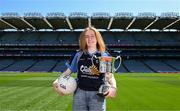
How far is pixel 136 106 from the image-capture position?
1627 centimetres

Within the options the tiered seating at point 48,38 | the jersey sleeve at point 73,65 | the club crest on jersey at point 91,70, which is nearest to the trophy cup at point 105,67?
the club crest on jersey at point 91,70

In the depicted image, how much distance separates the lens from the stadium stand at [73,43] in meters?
91.6

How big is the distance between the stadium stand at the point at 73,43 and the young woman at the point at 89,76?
271 feet

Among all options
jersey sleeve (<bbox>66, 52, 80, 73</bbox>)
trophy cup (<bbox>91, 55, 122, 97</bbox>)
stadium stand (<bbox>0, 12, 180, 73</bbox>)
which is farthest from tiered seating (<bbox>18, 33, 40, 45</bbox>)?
trophy cup (<bbox>91, 55, 122, 97</bbox>)

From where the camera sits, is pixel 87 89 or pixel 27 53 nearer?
pixel 87 89

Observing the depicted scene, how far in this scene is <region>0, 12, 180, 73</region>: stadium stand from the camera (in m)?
91.6

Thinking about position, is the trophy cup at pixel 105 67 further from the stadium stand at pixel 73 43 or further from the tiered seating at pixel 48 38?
the tiered seating at pixel 48 38

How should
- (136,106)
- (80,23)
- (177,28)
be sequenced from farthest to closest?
(177,28)
(80,23)
(136,106)

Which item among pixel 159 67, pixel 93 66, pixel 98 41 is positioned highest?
pixel 98 41

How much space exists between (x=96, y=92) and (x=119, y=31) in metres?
94.1

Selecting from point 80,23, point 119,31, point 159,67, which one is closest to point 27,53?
point 80,23

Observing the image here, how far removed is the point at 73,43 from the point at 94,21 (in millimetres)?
12052

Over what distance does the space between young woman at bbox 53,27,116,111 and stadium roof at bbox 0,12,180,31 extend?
76.1 meters

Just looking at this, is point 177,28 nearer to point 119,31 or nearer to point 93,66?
point 119,31
